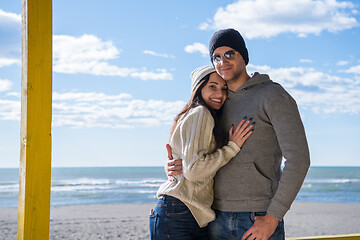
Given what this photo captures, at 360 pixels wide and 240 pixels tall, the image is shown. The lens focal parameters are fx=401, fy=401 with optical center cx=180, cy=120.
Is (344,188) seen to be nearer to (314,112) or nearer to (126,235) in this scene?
(314,112)

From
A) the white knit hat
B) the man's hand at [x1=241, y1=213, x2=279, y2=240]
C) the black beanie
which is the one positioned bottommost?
the man's hand at [x1=241, y1=213, x2=279, y2=240]

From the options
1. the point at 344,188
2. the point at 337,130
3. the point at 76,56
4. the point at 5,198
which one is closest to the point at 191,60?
the point at 76,56

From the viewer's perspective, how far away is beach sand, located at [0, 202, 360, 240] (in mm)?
8736

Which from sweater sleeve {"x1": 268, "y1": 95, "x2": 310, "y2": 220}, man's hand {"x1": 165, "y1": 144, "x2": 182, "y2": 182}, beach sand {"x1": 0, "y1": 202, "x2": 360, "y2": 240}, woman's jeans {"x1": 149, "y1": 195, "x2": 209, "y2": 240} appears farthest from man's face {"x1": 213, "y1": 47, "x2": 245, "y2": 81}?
beach sand {"x1": 0, "y1": 202, "x2": 360, "y2": 240}

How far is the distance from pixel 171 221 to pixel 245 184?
15.6 inches

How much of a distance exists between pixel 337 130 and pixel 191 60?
41.3 ft

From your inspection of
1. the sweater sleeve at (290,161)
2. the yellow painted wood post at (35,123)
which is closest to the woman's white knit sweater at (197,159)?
the sweater sleeve at (290,161)

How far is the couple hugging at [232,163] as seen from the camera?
6.01ft

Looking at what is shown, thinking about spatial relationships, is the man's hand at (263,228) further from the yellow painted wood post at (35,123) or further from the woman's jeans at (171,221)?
the yellow painted wood post at (35,123)

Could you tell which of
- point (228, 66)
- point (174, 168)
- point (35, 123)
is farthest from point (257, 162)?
point (35, 123)

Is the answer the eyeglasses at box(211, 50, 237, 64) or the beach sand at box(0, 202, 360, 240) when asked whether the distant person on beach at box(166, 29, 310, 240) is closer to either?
the eyeglasses at box(211, 50, 237, 64)

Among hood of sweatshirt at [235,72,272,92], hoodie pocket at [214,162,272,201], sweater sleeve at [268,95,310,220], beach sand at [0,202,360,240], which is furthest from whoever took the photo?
beach sand at [0,202,360,240]

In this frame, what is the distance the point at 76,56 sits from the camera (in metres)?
31.2

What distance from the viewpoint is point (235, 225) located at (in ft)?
6.29
